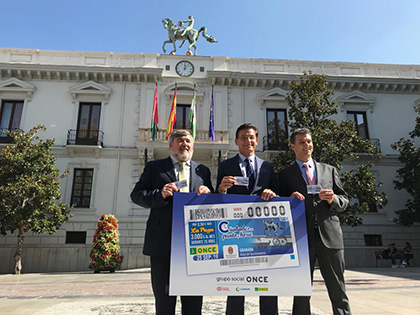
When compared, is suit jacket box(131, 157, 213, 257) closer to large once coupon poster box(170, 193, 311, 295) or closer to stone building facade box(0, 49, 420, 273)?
large once coupon poster box(170, 193, 311, 295)

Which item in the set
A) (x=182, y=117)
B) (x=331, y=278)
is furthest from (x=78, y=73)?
(x=331, y=278)

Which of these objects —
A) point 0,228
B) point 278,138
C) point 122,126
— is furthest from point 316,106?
point 0,228

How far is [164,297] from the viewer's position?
2.51 meters

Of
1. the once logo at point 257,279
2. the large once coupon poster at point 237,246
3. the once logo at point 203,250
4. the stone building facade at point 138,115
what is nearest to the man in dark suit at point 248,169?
the large once coupon poster at point 237,246

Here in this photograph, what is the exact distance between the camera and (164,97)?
17.3m

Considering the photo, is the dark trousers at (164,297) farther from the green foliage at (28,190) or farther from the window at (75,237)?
the window at (75,237)

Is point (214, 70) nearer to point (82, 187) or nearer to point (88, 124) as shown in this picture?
point (88, 124)

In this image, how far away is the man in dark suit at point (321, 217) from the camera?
2.83 m

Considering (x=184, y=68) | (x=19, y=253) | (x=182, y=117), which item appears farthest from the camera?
(x=184, y=68)

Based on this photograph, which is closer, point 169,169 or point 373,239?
point 169,169

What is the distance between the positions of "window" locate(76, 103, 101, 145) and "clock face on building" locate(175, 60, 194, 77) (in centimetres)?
516

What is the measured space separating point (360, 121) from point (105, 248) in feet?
52.9

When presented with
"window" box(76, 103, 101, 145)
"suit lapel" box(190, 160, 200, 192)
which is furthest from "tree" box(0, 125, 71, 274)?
"suit lapel" box(190, 160, 200, 192)

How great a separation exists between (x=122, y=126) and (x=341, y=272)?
607 inches
